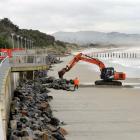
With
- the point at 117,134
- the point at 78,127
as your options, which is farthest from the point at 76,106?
the point at 117,134

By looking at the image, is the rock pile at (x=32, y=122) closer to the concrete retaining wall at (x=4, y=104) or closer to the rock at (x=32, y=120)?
the rock at (x=32, y=120)

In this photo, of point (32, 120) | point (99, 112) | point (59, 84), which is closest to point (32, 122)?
point (32, 120)

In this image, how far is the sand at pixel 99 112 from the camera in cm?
1866

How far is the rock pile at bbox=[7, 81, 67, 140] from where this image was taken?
15.0 m

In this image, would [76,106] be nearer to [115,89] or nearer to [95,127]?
[95,127]

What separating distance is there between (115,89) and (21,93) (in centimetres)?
942

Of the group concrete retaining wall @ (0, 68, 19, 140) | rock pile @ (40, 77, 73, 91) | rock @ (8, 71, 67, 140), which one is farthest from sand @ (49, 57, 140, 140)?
concrete retaining wall @ (0, 68, 19, 140)

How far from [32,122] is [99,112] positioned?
22.5 ft

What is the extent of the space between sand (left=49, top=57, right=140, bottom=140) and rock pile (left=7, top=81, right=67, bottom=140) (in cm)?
70

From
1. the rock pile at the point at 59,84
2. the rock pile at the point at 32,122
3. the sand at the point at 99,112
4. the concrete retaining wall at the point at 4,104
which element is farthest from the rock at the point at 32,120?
the rock pile at the point at 59,84

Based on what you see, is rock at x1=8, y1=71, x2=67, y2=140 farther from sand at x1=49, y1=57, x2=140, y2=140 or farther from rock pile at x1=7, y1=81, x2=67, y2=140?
sand at x1=49, y1=57, x2=140, y2=140

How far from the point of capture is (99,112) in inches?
947

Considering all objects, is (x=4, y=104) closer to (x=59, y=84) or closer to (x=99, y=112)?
(x=99, y=112)

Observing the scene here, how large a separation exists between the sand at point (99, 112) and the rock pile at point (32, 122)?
698 mm
